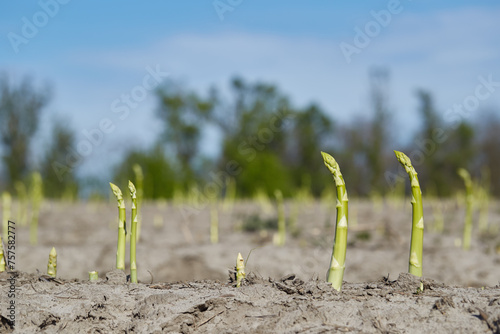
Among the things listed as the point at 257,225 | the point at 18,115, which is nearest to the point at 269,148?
the point at 18,115

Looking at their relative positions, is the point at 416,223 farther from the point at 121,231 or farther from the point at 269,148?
the point at 269,148

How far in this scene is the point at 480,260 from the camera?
582 centimetres

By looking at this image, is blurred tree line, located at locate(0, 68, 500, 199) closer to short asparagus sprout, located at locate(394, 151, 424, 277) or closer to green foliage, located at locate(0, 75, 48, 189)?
green foliage, located at locate(0, 75, 48, 189)

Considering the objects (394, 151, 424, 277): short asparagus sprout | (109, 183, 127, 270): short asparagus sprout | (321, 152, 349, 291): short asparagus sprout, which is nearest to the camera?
(321, 152, 349, 291): short asparagus sprout

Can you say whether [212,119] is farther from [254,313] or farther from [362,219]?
[254,313]

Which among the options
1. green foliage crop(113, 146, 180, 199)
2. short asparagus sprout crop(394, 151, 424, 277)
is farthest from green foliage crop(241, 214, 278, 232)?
green foliage crop(113, 146, 180, 199)

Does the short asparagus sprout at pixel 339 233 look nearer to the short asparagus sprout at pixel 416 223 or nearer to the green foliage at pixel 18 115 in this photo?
the short asparagus sprout at pixel 416 223

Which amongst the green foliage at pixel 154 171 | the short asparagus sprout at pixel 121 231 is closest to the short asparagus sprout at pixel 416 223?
the short asparagus sprout at pixel 121 231

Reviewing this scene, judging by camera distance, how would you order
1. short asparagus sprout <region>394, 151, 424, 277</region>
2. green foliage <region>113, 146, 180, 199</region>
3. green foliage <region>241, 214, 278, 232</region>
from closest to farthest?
short asparagus sprout <region>394, 151, 424, 277</region>, green foliage <region>241, 214, 278, 232</region>, green foliage <region>113, 146, 180, 199</region>

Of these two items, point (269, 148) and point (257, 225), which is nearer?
point (257, 225)

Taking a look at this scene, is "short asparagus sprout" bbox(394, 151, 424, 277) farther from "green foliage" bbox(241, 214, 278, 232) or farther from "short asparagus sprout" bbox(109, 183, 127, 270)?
"green foliage" bbox(241, 214, 278, 232)

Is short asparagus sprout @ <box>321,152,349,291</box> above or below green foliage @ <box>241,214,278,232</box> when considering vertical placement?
above

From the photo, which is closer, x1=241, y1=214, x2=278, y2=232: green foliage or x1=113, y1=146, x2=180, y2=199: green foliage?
x1=241, y1=214, x2=278, y2=232: green foliage

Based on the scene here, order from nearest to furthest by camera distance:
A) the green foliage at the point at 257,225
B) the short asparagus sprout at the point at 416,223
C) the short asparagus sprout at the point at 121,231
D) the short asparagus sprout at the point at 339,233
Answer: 1. the short asparagus sprout at the point at 339,233
2. the short asparagus sprout at the point at 416,223
3. the short asparagus sprout at the point at 121,231
4. the green foliage at the point at 257,225
